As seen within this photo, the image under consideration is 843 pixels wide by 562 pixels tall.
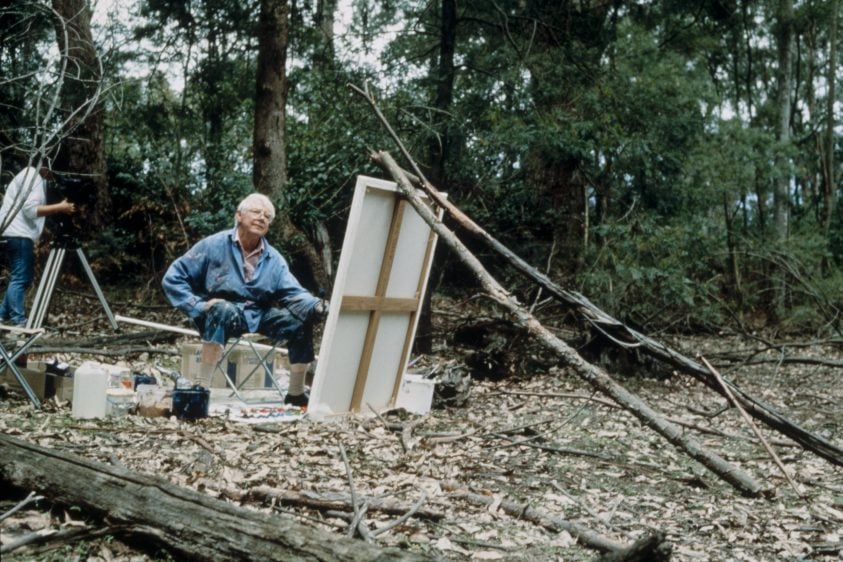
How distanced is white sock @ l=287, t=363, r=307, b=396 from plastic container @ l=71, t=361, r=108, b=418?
1425mm

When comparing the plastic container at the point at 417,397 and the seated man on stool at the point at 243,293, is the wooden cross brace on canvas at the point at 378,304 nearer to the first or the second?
the seated man on stool at the point at 243,293

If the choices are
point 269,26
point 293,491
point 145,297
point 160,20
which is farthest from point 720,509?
point 160,20

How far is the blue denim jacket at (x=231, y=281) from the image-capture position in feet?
21.7

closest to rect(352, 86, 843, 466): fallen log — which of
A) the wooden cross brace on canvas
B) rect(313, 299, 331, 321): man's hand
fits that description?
the wooden cross brace on canvas

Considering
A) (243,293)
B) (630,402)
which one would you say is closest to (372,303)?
(243,293)

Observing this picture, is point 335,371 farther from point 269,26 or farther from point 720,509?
point 269,26

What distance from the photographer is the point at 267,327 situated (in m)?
6.72

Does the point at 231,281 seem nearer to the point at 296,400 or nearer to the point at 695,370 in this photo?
the point at 296,400

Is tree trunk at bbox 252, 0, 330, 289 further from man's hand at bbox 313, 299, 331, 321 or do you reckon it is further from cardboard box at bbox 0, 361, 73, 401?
cardboard box at bbox 0, 361, 73, 401

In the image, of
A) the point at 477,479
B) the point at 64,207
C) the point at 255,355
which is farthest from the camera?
the point at 64,207

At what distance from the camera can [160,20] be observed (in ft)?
41.2

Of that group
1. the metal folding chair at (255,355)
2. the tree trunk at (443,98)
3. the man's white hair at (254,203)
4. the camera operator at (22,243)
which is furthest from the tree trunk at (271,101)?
the man's white hair at (254,203)

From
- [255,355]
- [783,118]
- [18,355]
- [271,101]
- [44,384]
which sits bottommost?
[44,384]

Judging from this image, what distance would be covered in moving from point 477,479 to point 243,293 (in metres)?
2.50
